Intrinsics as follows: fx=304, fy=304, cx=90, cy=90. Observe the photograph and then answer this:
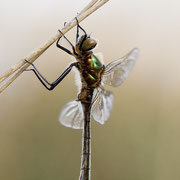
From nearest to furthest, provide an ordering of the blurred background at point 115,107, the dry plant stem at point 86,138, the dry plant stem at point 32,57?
1. the dry plant stem at point 32,57
2. the dry plant stem at point 86,138
3. the blurred background at point 115,107

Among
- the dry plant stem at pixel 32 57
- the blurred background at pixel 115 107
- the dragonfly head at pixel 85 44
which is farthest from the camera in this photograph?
the blurred background at pixel 115 107

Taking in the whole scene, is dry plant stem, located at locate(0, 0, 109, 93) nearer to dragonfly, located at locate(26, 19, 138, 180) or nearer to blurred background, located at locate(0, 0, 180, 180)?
dragonfly, located at locate(26, 19, 138, 180)

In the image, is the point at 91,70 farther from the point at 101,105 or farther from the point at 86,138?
the point at 86,138

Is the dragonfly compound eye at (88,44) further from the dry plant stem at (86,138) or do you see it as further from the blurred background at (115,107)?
the blurred background at (115,107)

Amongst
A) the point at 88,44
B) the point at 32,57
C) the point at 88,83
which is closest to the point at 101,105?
the point at 88,83

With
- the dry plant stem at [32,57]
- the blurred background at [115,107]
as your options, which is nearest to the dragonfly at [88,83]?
the dry plant stem at [32,57]

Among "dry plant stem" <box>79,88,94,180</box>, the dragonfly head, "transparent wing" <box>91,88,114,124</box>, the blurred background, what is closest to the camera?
the dragonfly head

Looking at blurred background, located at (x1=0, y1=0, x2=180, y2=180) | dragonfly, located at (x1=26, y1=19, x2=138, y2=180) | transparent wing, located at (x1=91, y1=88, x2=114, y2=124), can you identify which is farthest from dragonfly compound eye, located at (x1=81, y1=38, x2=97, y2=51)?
blurred background, located at (x1=0, y1=0, x2=180, y2=180)
